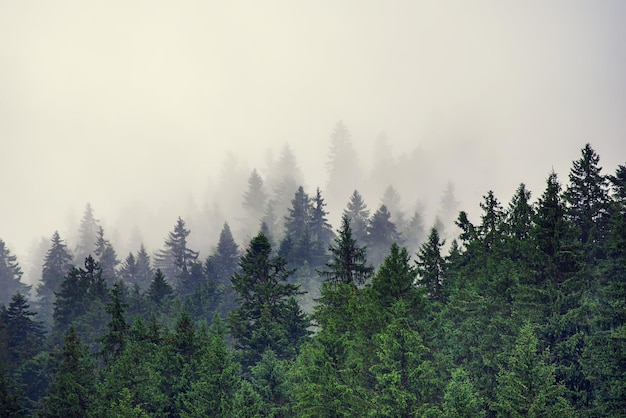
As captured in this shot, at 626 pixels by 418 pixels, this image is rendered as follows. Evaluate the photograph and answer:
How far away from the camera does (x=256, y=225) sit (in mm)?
129375

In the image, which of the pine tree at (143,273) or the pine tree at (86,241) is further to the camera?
the pine tree at (86,241)

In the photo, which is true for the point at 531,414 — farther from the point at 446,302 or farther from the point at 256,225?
the point at 256,225

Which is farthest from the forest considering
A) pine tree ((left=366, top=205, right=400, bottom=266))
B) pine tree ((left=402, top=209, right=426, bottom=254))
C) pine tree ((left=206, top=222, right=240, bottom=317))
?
pine tree ((left=402, top=209, right=426, bottom=254))

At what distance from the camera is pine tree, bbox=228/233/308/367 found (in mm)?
41594

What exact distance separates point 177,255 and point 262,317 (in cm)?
5418

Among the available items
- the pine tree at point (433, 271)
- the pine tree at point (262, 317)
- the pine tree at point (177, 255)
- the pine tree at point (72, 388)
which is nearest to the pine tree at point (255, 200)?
the pine tree at point (177, 255)

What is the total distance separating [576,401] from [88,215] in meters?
133

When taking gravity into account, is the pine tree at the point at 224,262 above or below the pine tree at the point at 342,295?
above

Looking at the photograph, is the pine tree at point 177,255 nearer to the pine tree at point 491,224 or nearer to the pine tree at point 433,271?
the pine tree at point 433,271

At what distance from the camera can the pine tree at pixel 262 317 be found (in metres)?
41.6

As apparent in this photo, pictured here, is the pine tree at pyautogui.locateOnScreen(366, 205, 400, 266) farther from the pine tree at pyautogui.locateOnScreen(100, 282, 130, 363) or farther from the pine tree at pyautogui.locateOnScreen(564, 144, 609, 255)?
the pine tree at pyautogui.locateOnScreen(100, 282, 130, 363)

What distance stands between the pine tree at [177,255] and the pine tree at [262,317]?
41.9m

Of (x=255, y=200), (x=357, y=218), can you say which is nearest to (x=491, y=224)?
(x=357, y=218)

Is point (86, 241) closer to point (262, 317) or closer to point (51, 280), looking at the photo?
point (51, 280)
